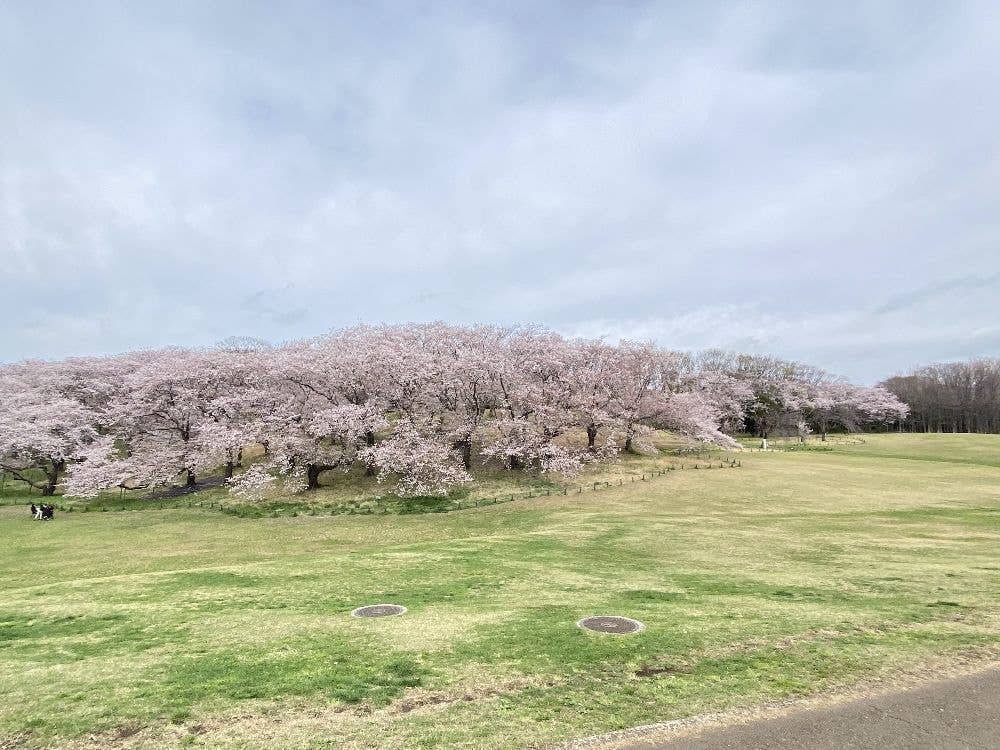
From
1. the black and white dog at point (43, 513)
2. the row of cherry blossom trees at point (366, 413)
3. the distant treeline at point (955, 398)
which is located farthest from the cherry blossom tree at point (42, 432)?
the distant treeline at point (955, 398)

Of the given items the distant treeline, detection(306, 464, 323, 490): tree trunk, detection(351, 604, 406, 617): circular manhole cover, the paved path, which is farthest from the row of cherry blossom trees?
the distant treeline

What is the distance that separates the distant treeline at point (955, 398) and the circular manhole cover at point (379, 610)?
359 feet

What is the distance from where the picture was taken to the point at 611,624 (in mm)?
9438

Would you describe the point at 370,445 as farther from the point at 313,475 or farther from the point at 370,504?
the point at 370,504

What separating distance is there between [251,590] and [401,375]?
25.5 meters

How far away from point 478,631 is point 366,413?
28.4 meters

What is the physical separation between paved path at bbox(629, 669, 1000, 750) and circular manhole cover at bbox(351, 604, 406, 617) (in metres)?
5.97

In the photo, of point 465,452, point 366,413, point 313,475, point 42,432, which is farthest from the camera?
point 465,452

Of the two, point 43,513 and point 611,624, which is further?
point 43,513

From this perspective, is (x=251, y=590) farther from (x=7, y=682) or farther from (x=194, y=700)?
(x=194, y=700)

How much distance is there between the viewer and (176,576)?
564 inches

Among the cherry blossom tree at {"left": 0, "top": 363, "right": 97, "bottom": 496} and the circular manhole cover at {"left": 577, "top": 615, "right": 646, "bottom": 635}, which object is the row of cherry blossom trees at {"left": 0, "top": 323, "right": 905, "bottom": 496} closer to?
the cherry blossom tree at {"left": 0, "top": 363, "right": 97, "bottom": 496}

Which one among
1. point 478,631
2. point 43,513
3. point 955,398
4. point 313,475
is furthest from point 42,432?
point 955,398

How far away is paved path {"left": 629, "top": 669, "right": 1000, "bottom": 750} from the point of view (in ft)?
18.6
